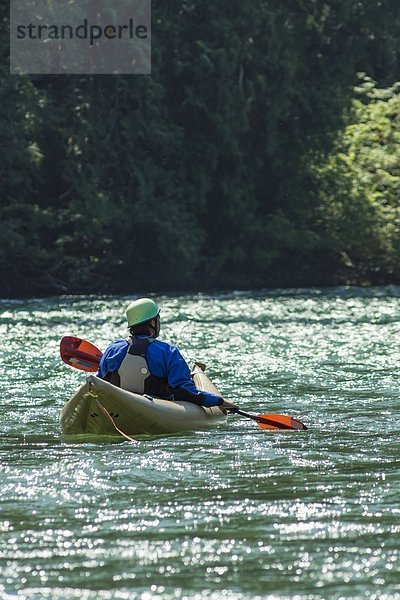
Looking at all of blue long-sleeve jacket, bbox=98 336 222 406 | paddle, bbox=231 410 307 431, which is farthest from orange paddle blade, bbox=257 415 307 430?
blue long-sleeve jacket, bbox=98 336 222 406

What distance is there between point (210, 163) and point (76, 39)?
17.9 feet

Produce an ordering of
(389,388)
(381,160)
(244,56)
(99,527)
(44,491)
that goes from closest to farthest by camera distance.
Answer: (99,527), (44,491), (389,388), (244,56), (381,160)

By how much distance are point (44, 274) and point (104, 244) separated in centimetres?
247

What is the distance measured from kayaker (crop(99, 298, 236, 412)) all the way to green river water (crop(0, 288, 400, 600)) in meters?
0.47

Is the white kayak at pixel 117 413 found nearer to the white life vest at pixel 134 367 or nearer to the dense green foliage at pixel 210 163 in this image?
the white life vest at pixel 134 367

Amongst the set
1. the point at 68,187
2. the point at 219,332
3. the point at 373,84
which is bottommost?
the point at 219,332

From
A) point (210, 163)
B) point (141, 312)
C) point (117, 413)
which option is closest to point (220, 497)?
point (117, 413)

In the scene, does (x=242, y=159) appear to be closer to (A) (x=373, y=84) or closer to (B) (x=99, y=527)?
(A) (x=373, y=84)

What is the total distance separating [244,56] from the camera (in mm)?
36062

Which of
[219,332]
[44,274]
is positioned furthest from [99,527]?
[44,274]

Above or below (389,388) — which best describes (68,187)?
above

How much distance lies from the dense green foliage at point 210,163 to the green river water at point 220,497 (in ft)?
60.0

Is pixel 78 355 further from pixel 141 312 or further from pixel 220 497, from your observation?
pixel 220 497

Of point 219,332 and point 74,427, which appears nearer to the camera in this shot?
point 74,427
